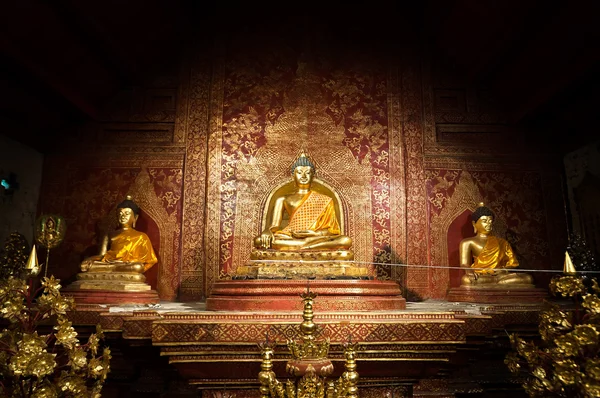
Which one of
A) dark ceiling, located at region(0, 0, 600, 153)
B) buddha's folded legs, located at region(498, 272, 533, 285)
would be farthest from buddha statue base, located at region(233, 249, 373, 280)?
dark ceiling, located at region(0, 0, 600, 153)

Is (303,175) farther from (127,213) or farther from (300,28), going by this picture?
(300,28)

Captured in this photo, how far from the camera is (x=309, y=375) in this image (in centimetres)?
202

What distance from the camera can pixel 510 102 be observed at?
5.93 meters

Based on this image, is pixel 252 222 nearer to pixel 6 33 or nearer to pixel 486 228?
pixel 486 228

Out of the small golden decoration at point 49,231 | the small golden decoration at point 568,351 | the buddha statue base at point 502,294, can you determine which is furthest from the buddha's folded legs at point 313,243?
the small golden decoration at point 568,351

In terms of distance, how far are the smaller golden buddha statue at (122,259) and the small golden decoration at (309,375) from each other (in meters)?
2.95

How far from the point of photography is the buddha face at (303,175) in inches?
210

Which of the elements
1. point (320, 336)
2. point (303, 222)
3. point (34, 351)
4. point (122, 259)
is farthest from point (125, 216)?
point (34, 351)

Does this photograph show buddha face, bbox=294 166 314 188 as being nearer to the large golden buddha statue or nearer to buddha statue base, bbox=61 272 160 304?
the large golden buddha statue

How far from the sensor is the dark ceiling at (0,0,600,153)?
14.3ft

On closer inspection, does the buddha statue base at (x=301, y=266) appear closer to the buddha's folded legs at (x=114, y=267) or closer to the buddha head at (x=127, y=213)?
the buddha's folded legs at (x=114, y=267)

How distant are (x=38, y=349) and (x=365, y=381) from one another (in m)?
2.07

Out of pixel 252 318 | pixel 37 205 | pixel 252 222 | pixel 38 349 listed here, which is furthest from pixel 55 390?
pixel 37 205

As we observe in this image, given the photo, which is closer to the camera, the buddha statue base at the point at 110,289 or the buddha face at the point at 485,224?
the buddha statue base at the point at 110,289
